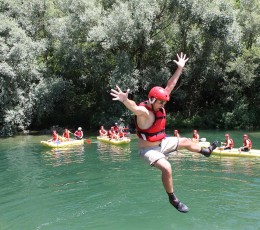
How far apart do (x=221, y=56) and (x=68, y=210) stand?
2231 cm

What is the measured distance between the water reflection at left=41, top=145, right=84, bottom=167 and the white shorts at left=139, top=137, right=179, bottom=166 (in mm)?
10727

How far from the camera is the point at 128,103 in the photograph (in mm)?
5406

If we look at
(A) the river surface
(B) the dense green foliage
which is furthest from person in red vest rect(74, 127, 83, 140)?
(A) the river surface

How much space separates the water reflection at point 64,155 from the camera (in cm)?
1730

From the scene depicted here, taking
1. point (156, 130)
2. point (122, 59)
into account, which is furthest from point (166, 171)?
point (122, 59)

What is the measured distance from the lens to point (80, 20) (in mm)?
26484

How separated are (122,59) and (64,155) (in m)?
10.0

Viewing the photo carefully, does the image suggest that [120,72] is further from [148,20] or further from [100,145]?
[100,145]

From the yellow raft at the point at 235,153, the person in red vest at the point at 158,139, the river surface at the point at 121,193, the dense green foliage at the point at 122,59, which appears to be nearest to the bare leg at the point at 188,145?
the person in red vest at the point at 158,139

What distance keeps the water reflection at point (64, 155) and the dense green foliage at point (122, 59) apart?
278 inches

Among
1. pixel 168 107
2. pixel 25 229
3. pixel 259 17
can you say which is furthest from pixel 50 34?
pixel 25 229

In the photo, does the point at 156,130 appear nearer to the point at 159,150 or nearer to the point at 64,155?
the point at 159,150

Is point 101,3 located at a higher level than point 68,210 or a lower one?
higher

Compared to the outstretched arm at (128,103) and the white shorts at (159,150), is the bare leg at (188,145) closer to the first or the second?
the white shorts at (159,150)
